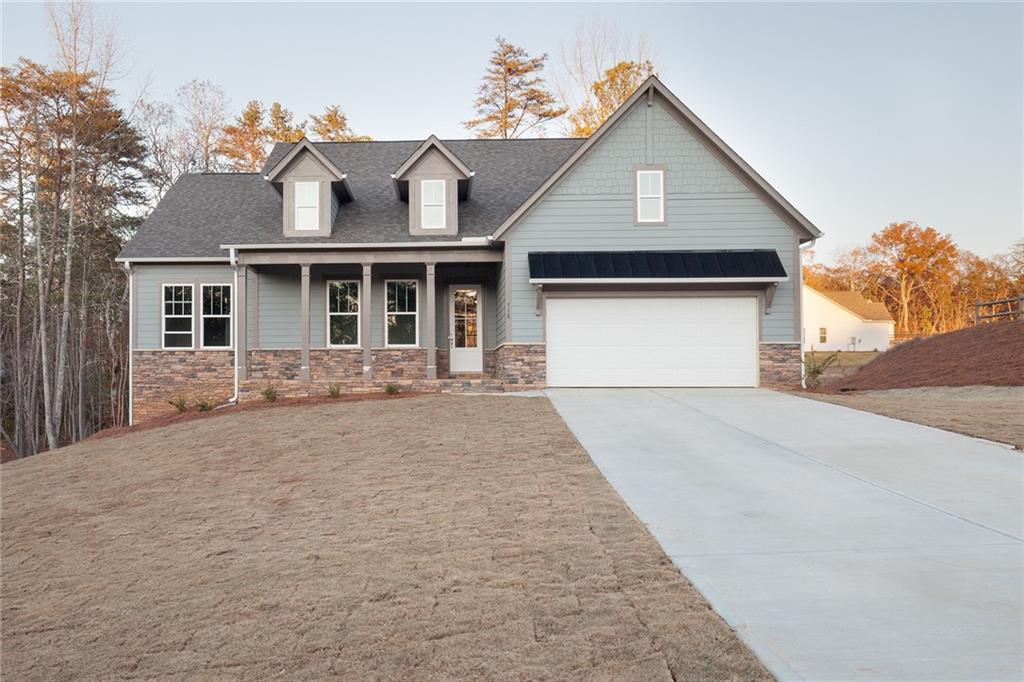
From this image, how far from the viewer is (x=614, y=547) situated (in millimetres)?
5355

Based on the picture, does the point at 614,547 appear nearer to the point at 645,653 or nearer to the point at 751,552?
the point at 751,552

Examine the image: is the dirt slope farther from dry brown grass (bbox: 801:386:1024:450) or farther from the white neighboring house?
the white neighboring house

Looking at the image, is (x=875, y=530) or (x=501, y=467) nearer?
(x=875, y=530)

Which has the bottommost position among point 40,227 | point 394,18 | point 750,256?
point 750,256

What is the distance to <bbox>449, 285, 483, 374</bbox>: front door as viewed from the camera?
62.3ft

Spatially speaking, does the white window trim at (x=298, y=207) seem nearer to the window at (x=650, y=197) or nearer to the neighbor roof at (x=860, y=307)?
the window at (x=650, y=197)

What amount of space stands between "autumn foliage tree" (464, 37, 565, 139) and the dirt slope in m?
18.2

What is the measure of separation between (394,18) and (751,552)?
1669cm

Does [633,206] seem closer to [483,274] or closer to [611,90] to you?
[483,274]

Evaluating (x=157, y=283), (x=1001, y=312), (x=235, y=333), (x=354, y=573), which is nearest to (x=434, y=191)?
(x=235, y=333)

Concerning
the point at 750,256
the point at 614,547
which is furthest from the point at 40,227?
the point at 614,547

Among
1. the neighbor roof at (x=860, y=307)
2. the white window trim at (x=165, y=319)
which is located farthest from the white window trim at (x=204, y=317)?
the neighbor roof at (x=860, y=307)

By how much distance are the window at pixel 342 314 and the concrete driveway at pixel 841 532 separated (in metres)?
9.14

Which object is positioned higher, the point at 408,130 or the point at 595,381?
the point at 408,130
